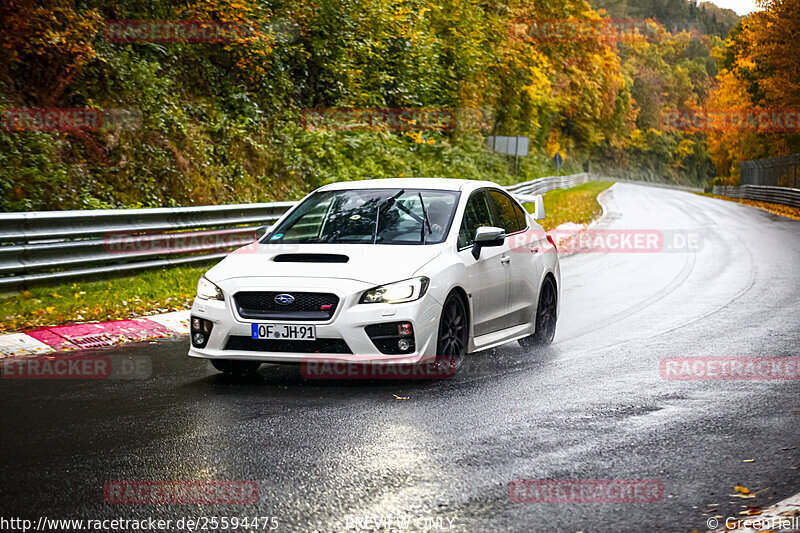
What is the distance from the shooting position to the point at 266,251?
830 centimetres

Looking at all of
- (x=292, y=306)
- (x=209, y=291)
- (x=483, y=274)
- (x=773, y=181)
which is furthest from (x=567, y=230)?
(x=773, y=181)

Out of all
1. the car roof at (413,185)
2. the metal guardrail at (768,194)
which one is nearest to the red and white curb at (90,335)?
the car roof at (413,185)

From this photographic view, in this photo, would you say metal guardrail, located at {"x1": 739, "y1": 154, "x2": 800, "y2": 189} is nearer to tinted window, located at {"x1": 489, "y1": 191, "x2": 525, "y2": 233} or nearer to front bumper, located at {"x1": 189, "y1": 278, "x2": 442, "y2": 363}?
tinted window, located at {"x1": 489, "y1": 191, "x2": 525, "y2": 233}

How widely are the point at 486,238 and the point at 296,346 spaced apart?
6.63ft

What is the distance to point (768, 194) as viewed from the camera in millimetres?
51969

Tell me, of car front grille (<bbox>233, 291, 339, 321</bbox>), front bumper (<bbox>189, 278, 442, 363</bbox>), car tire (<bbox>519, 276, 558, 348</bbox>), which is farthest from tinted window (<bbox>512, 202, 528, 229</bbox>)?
car front grille (<bbox>233, 291, 339, 321</bbox>)

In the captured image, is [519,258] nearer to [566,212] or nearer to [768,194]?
[566,212]

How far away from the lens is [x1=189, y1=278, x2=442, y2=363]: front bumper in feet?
24.0

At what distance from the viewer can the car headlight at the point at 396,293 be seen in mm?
7445

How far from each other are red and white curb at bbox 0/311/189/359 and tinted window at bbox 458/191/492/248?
369 cm

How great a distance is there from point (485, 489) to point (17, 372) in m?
5.04

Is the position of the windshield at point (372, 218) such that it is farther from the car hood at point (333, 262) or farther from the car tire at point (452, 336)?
the car tire at point (452, 336)

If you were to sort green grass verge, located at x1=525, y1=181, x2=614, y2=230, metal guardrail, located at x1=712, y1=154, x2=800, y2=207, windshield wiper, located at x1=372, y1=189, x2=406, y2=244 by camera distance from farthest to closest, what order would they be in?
1. metal guardrail, located at x1=712, y1=154, x2=800, y2=207
2. green grass verge, located at x1=525, y1=181, x2=614, y2=230
3. windshield wiper, located at x1=372, y1=189, x2=406, y2=244

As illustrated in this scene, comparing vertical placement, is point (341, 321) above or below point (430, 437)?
above
